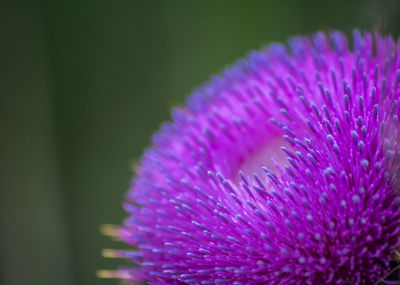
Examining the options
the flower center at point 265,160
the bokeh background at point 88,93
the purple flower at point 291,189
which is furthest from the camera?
the bokeh background at point 88,93

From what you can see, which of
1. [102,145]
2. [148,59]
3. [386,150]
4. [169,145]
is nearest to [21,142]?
[102,145]

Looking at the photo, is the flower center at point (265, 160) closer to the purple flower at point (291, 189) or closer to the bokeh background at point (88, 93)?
the purple flower at point (291, 189)

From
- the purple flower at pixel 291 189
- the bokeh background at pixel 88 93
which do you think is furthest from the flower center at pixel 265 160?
the bokeh background at pixel 88 93

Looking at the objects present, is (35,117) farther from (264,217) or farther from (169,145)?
(264,217)

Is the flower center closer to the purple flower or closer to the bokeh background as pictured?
the purple flower

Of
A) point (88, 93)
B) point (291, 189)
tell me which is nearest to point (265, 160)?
point (291, 189)

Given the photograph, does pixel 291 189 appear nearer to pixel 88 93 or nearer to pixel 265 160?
pixel 265 160

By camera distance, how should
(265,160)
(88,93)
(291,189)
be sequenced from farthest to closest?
1. (88,93)
2. (265,160)
3. (291,189)
